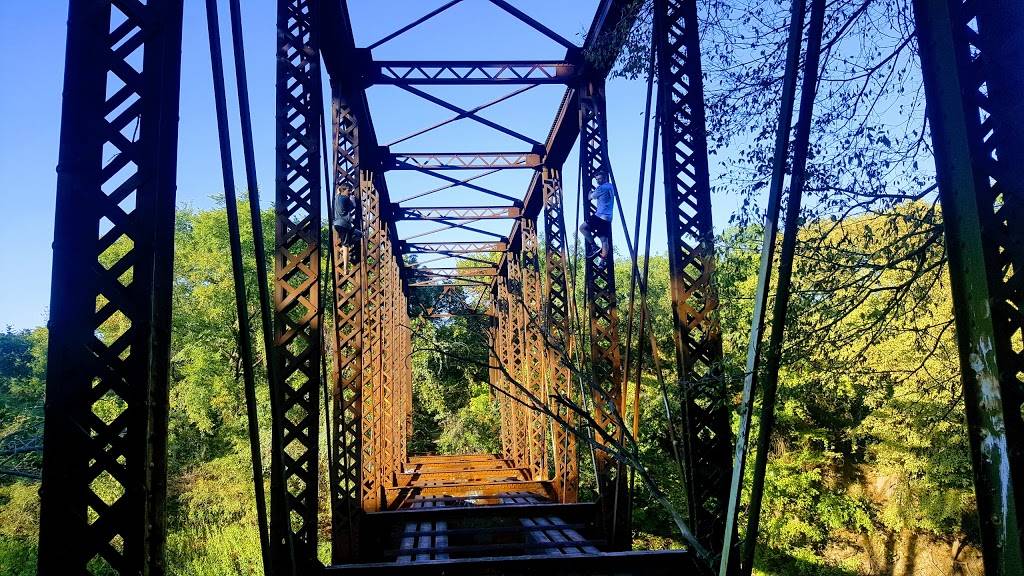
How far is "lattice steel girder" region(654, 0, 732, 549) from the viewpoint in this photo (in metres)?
4.55

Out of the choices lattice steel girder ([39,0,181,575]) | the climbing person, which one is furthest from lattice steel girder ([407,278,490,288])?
lattice steel girder ([39,0,181,575])

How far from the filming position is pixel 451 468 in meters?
16.9

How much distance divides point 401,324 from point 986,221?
12.5 ft

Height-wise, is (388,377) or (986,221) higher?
(986,221)

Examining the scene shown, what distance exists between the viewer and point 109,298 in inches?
81.9

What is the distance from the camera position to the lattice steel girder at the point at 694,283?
4.55 metres

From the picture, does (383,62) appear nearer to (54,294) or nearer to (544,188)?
(544,188)

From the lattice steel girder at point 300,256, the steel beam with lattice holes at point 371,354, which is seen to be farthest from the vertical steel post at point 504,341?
the lattice steel girder at point 300,256

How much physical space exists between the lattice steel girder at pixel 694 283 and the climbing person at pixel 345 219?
4.06 meters

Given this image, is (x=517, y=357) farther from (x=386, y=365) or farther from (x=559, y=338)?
(x=559, y=338)

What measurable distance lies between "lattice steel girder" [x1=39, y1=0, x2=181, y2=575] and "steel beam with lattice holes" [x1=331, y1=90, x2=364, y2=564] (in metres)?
4.69

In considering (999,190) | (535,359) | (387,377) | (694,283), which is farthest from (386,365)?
(999,190)

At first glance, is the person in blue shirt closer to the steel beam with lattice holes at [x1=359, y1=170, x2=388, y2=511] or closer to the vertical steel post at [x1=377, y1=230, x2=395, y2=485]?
the steel beam with lattice holes at [x1=359, y1=170, x2=388, y2=511]

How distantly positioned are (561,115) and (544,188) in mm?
1655
